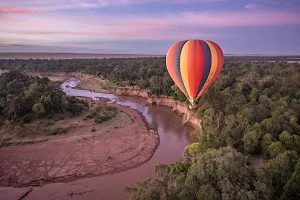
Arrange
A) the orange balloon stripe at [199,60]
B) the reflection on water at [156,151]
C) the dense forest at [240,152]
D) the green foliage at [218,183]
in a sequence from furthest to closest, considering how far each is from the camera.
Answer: the reflection on water at [156,151]
the orange balloon stripe at [199,60]
the dense forest at [240,152]
the green foliage at [218,183]

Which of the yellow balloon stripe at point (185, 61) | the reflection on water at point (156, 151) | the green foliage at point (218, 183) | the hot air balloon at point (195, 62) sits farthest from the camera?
the reflection on water at point (156, 151)

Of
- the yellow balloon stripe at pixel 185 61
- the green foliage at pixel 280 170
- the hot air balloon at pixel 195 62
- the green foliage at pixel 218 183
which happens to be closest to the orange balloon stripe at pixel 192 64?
the hot air balloon at pixel 195 62

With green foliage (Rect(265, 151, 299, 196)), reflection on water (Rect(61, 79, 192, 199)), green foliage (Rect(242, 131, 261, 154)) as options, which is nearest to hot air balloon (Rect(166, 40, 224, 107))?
green foliage (Rect(242, 131, 261, 154))

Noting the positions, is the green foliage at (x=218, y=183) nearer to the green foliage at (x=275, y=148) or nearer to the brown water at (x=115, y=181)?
the brown water at (x=115, y=181)

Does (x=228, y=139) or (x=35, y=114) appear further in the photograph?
(x=35, y=114)

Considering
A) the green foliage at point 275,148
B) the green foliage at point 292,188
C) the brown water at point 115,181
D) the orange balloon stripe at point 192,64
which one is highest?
the orange balloon stripe at point 192,64

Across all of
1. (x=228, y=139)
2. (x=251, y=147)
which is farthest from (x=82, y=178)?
(x=251, y=147)

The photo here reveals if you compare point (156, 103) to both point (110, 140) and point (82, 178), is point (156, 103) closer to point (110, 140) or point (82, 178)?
point (110, 140)
